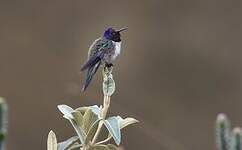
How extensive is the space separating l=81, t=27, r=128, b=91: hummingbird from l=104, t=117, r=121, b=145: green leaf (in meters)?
0.37

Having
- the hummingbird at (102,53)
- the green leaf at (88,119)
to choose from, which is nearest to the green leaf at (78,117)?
the green leaf at (88,119)

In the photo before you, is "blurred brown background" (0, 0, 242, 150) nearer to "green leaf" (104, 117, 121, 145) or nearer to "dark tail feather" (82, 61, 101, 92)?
"dark tail feather" (82, 61, 101, 92)

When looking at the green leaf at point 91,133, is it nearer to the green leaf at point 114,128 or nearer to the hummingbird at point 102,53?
the green leaf at point 114,128

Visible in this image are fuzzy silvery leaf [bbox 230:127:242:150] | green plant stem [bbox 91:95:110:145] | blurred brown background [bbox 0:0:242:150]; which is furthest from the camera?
blurred brown background [bbox 0:0:242:150]

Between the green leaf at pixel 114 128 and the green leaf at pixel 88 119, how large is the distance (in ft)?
0.09

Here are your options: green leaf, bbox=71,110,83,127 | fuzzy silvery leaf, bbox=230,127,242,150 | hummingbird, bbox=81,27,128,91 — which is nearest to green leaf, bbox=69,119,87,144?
green leaf, bbox=71,110,83,127

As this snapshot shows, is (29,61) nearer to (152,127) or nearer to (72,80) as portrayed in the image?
(72,80)

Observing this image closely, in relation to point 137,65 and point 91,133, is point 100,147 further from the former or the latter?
point 137,65

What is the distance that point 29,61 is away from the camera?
635 centimetres

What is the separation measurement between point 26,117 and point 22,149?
0.28 m

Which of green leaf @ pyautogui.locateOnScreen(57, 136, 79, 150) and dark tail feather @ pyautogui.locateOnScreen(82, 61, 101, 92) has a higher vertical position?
dark tail feather @ pyautogui.locateOnScreen(82, 61, 101, 92)

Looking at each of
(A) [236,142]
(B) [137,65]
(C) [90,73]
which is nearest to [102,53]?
(C) [90,73]

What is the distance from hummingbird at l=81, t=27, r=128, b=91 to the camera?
177 cm

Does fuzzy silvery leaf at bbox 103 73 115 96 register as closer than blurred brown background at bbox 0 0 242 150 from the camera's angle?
Yes
